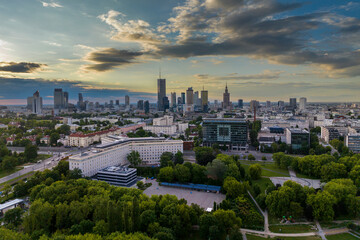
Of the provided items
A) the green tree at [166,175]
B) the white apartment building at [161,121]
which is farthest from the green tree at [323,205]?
the white apartment building at [161,121]

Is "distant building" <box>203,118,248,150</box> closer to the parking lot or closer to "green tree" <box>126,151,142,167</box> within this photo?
"green tree" <box>126,151,142,167</box>

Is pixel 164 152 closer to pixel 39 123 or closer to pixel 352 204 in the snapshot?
pixel 352 204

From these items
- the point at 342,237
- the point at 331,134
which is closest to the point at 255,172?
the point at 342,237

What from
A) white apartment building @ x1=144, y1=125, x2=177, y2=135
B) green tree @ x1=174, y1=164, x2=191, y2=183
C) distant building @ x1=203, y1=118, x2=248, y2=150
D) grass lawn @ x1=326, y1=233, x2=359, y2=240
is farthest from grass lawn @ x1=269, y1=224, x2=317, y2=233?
white apartment building @ x1=144, y1=125, x2=177, y2=135

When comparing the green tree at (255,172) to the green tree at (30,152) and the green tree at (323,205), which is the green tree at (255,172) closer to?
A: the green tree at (323,205)

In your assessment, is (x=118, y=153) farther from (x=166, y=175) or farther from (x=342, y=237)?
(x=342, y=237)
